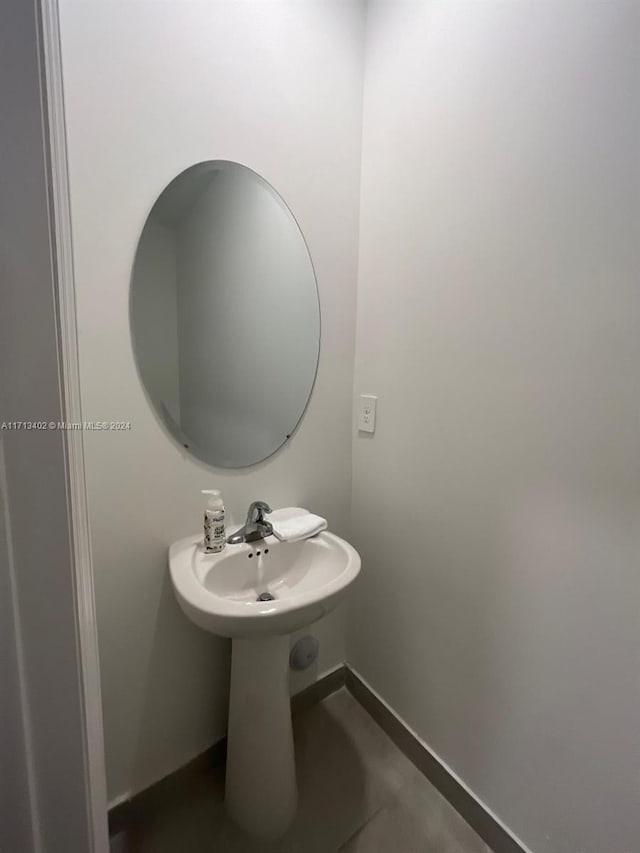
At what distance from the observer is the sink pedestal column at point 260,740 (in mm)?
1031

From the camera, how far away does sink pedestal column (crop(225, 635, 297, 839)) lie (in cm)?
103

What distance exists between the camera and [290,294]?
3.94 feet

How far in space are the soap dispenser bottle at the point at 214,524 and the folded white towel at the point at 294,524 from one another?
158 millimetres

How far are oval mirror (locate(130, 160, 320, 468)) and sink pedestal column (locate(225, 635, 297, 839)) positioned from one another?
1.77 feet

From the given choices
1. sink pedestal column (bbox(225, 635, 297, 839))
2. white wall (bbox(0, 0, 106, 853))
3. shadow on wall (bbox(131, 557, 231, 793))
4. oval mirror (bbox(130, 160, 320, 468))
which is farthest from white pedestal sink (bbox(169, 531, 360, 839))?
white wall (bbox(0, 0, 106, 853))

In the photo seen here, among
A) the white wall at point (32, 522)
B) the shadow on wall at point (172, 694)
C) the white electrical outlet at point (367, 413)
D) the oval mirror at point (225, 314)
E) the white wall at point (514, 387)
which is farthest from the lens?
the white electrical outlet at point (367, 413)

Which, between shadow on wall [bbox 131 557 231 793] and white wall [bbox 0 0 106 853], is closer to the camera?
white wall [bbox 0 0 106 853]

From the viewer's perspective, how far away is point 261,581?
1.14 meters

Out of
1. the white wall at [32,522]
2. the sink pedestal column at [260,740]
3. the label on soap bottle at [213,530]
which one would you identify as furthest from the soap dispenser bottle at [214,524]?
the white wall at [32,522]

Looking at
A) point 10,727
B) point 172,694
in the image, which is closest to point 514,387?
point 10,727

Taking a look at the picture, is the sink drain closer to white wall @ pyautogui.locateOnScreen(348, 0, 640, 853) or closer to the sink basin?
the sink basin

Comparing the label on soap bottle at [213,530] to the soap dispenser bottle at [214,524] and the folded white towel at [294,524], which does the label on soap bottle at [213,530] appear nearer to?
the soap dispenser bottle at [214,524]

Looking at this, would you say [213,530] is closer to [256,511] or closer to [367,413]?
[256,511]

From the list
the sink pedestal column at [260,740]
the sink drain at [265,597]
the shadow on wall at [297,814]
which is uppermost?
the sink drain at [265,597]
